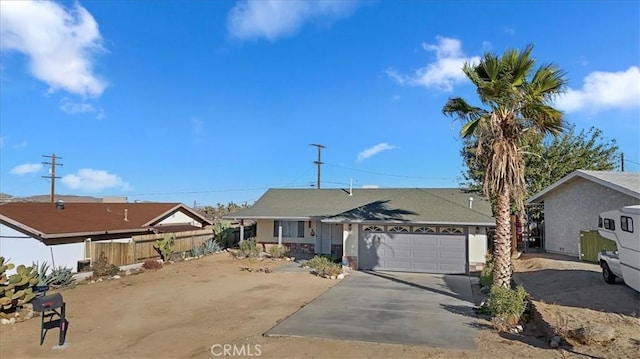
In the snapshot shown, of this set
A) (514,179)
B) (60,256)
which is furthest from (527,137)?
(60,256)

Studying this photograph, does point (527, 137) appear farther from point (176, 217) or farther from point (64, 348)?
point (176, 217)

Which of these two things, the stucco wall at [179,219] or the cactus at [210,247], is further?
the stucco wall at [179,219]

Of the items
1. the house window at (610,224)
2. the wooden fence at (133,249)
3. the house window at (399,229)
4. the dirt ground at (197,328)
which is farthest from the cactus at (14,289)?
the house window at (610,224)

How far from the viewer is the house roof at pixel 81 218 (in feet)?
62.4

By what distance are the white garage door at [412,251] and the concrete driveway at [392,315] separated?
265 cm

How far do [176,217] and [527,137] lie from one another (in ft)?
77.4

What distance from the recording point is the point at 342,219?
68.4 feet

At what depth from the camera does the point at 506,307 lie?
34.2 feet

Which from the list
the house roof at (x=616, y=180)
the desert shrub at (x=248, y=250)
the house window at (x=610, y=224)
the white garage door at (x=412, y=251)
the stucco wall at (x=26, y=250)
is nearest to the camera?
the house window at (x=610, y=224)

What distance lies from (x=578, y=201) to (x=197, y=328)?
20271 mm

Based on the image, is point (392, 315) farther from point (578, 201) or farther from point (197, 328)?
point (578, 201)

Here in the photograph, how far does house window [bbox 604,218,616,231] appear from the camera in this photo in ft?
39.5

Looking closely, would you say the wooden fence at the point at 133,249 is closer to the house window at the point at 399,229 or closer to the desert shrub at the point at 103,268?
the desert shrub at the point at 103,268

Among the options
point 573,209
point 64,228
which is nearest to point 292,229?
point 64,228
